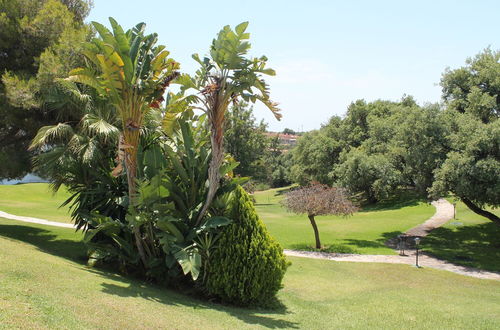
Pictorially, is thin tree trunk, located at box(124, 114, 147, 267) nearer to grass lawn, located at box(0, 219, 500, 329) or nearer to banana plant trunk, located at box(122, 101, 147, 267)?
banana plant trunk, located at box(122, 101, 147, 267)

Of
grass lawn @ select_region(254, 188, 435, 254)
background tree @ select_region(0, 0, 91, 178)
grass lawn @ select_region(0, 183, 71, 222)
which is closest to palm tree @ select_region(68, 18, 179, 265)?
background tree @ select_region(0, 0, 91, 178)

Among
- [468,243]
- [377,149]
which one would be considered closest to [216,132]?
[468,243]

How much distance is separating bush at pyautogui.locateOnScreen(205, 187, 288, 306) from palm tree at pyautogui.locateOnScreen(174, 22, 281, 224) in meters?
1.00

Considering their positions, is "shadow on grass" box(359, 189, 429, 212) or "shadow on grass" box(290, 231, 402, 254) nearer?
"shadow on grass" box(290, 231, 402, 254)

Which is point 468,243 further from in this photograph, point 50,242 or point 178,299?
point 50,242

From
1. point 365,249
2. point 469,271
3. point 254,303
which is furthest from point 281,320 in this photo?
point 365,249

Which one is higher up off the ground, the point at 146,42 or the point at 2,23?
the point at 2,23

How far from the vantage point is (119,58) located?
968 centimetres

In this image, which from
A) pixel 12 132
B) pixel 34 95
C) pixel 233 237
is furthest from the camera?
pixel 12 132

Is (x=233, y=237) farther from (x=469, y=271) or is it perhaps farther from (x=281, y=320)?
Answer: (x=469, y=271)

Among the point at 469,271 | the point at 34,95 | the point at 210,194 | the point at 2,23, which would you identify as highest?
the point at 2,23

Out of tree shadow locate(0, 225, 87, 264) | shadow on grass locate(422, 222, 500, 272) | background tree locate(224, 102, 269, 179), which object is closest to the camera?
tree shadow locate(0, 225, 87, 264)

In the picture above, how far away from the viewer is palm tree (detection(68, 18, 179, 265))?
9.88m

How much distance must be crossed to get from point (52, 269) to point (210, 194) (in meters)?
4.02
